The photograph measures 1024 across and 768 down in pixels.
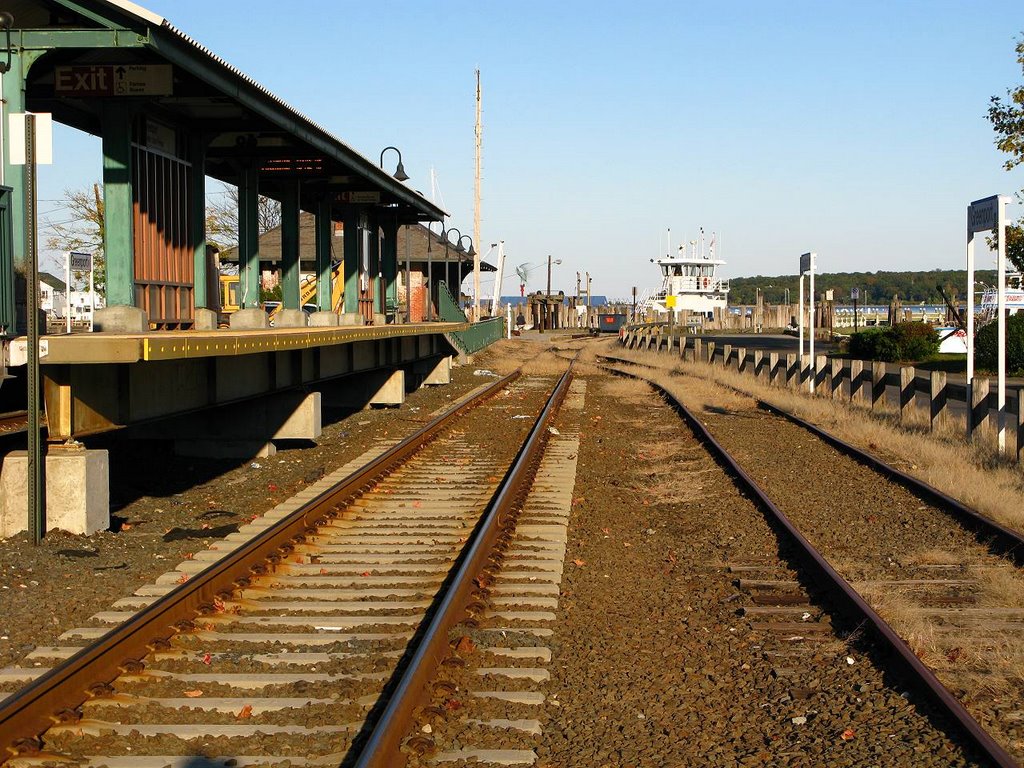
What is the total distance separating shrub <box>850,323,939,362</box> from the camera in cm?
4019

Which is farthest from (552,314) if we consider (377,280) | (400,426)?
(400,426)

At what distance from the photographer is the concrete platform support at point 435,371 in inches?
1243

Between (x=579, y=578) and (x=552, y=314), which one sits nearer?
(x=579, y=578)

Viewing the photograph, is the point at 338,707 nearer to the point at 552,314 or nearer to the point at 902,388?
the point at 902,388

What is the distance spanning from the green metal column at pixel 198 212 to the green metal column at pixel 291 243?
4.91m

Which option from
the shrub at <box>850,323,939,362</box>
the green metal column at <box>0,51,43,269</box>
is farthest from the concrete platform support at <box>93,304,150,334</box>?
the shrub at <box>850,323,939,362</box>

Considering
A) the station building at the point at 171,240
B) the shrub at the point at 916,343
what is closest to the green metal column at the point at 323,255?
the station building at the point at 171,240

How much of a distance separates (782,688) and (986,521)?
4.92 meters

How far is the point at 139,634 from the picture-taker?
21.4 feet

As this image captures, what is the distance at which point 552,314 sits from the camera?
9675 cm

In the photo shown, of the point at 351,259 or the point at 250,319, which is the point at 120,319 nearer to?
the point at 250,319

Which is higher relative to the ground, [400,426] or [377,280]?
[377,280]

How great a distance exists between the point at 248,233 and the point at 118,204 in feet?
20.3

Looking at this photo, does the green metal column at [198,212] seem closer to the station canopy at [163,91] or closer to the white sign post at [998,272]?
the station canopy at [163,91]
